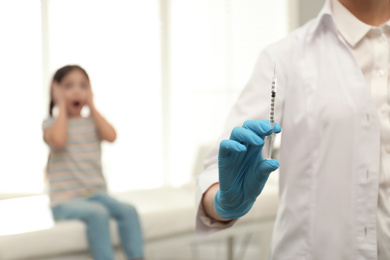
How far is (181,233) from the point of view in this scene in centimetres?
211

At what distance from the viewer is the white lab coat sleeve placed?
0.84m

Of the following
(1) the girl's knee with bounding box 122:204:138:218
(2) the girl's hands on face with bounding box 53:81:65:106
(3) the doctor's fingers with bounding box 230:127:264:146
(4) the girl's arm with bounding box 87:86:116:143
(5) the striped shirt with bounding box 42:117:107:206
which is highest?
(3) the doctor's fingers with bounding box 230:127:264:146

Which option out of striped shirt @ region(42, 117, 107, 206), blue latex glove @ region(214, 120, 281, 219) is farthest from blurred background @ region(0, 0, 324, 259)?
blue latex glove @ region(214, 120, 281, 219)

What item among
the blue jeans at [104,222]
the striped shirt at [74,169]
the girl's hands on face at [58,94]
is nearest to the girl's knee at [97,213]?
the blue jeans at [104,222]

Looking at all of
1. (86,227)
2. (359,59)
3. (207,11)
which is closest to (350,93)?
(359,59)

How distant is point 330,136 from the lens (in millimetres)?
843

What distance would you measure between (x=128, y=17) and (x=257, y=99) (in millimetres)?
2370

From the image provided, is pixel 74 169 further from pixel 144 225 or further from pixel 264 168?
pixel 264 168

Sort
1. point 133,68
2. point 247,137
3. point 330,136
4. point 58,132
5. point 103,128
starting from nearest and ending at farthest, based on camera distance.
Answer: point 247,137 < point 330,136 < point 58,132 < point 103,128 < point 133,68

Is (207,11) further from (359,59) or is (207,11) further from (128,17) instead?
(359,59)

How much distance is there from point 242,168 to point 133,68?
2491 millimetres

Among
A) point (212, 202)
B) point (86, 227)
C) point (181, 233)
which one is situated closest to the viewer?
point (212, 202)

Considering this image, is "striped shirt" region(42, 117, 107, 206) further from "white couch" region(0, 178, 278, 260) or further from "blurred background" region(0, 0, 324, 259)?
"blurred background" region(0, 0, 324, 259)

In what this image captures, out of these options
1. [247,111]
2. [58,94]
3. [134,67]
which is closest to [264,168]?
[247,111]
